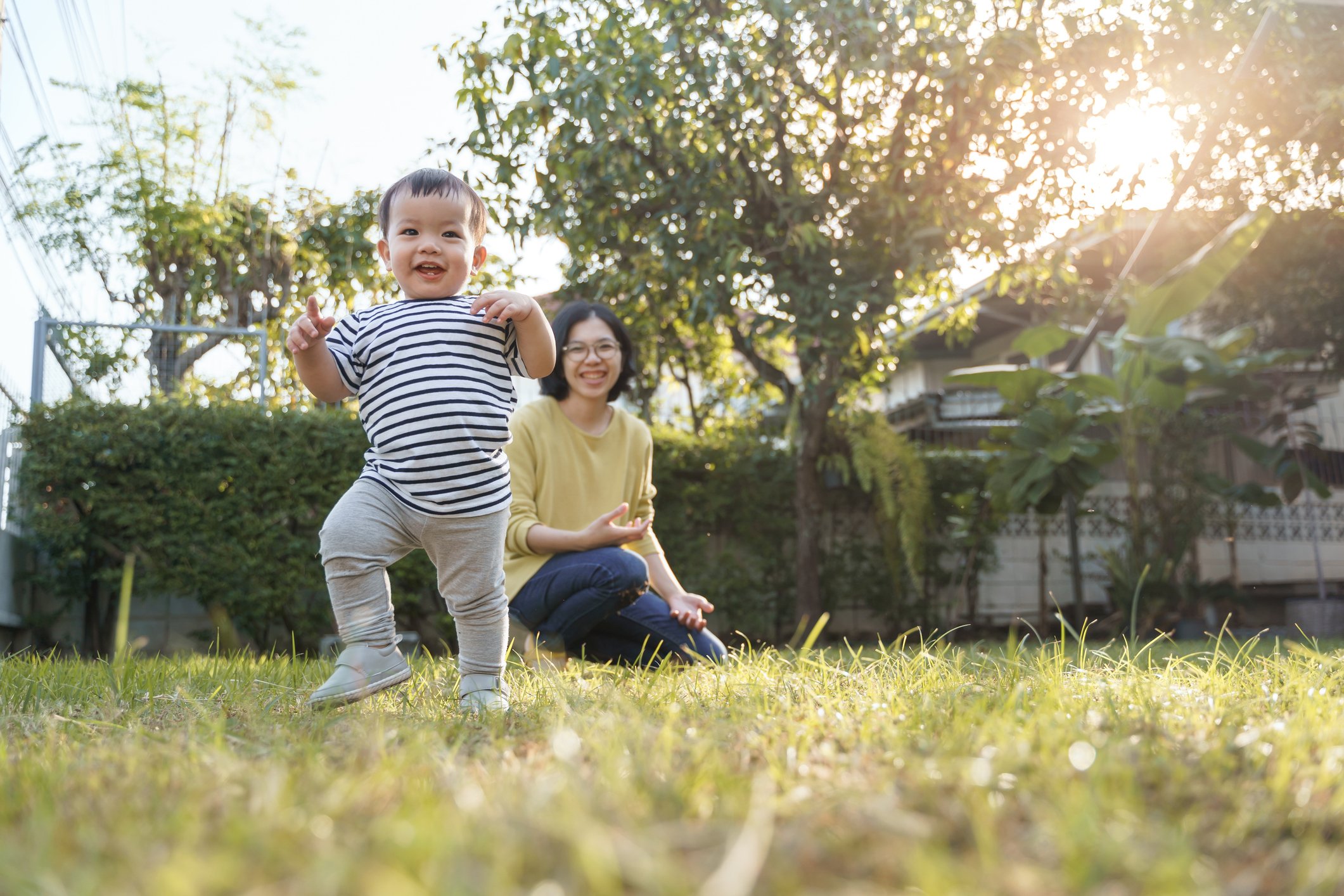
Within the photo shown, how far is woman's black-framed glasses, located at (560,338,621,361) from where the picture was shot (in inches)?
152

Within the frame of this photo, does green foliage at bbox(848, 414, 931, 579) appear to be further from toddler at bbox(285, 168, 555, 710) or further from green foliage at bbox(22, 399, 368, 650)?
toddler at bbox(285, 168, 555, 710)

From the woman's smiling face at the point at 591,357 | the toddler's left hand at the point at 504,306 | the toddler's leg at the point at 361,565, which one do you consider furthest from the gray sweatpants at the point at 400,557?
the woman's smiling face at the point at 591,357

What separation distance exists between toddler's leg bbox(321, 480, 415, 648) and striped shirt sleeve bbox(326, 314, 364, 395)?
34 centimetres

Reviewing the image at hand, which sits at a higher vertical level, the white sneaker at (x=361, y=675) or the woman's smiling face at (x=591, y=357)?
the woman's smiling face at (x=591, y=357)

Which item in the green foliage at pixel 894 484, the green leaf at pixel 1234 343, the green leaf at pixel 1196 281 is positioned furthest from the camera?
the green leaf at pixel 1234 343

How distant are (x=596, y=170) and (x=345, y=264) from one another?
6167 millimetres

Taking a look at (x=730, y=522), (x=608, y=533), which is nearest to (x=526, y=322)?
(x=608, y=533)

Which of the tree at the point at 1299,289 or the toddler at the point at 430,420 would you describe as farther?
the tree at the point at 1299,289

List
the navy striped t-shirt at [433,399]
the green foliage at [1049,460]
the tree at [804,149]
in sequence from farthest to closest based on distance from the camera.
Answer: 1. the green foliage at [1049,460]
2. the tree at [804,149]
3. the navy striped t-shirt at [433,399]

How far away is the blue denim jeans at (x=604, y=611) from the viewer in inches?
138

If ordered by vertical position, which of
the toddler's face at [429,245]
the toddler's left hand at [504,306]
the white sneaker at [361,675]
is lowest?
the white sneaker at [361,675]

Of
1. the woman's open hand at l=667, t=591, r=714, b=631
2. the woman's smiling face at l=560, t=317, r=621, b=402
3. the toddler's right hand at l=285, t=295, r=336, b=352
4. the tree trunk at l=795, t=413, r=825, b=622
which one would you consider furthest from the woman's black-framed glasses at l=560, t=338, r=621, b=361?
the tree trunk at l=795, t=413, r=825, b=622

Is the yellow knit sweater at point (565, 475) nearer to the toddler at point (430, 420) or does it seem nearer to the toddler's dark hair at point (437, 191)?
the toddler at point (430, 420)

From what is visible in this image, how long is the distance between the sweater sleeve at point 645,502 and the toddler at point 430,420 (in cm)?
132
